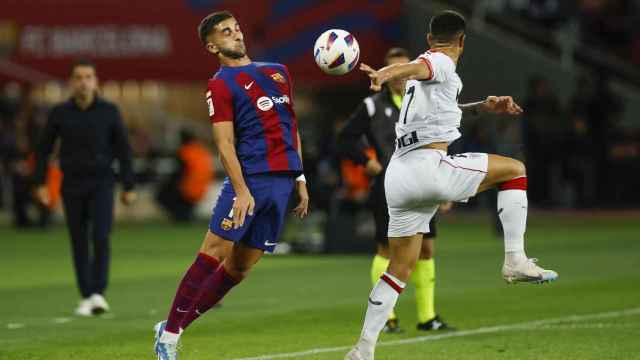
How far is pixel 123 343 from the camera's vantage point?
1133 centimetres

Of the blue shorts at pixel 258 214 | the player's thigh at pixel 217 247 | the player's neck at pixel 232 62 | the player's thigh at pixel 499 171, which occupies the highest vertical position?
the player's neck at pixel 232 62

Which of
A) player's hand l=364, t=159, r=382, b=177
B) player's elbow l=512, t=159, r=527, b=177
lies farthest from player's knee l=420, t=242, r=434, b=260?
player's elbow l=512, t=159, r=527, b=177

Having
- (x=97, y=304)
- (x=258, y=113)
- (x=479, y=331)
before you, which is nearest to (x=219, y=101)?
(x=258, y=113)

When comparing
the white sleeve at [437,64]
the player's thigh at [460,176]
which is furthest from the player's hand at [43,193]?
the white sleeve at [437,64]

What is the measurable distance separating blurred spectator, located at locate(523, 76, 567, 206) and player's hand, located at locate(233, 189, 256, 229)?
19.1 meters

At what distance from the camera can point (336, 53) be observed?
904cm

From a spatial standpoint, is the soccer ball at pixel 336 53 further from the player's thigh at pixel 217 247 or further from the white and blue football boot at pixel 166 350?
the white and blue football boot at pixel 166 350

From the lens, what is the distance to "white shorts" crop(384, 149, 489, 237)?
9.31 metres

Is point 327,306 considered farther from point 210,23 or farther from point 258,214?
point 210,23

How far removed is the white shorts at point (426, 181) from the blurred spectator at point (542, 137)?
1839 centimetres

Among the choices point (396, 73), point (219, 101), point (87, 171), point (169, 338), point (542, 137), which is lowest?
point (542, 137)

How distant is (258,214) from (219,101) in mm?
790

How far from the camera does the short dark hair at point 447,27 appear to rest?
30.9 ft

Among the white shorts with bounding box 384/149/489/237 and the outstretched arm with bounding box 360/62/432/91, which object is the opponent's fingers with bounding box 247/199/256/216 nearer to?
the white shorts with bounding box 384/149/489/237
